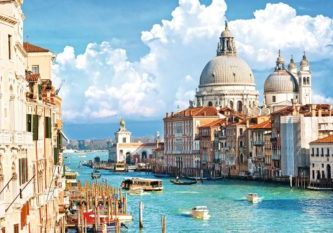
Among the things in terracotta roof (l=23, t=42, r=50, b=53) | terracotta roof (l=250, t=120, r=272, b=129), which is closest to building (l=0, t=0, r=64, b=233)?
terracotta roof (l=23, t=42, r=50, b=53)

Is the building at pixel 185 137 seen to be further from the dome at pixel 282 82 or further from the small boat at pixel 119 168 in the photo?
the small boat at pixel 119 168

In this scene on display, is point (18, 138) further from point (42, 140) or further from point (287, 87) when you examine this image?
point (287, 87)

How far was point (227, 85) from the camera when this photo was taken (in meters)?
81.6

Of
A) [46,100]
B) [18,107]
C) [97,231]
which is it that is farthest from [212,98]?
[18,107]

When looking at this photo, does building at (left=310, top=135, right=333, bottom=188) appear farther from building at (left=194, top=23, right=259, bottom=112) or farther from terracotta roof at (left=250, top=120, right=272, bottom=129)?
building at (left=194, top=23, right=259, bottom=112)

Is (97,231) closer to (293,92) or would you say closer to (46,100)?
(46,100)

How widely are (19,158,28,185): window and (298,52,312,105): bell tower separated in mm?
66454

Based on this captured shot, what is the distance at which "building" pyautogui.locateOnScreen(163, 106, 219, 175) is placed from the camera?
71.4 metres

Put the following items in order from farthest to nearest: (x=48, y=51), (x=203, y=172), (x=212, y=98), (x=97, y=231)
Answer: (x=212, y=98)
(x=203, y=172)
(x=97, y=231)
(x=48, y=51)

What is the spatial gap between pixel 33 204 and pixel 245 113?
2416 inches

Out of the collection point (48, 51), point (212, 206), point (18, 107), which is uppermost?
point (48, 51)

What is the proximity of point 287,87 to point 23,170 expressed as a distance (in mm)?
68067

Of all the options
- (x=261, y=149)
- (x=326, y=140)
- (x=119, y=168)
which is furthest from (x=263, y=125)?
(x=119, y=168)

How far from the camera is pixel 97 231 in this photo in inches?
885
